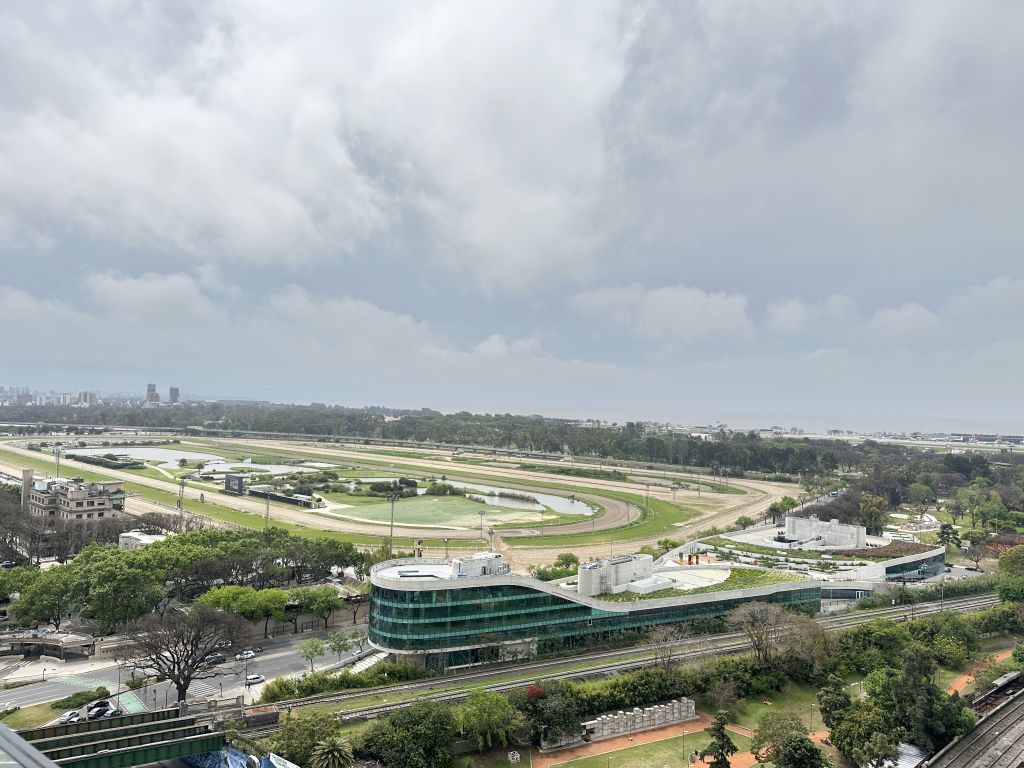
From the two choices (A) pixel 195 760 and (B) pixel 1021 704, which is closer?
(A) pixel 195 760

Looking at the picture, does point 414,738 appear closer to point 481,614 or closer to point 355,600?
point 481,614

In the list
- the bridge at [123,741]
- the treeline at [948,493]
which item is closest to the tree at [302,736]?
the bridge at [123,741]

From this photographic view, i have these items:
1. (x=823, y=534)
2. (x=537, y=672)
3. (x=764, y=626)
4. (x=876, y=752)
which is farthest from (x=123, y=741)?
(x=823, y=534)

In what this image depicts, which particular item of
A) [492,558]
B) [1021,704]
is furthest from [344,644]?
[1021,704]

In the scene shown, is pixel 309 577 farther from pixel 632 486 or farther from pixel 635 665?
pixel 632 486

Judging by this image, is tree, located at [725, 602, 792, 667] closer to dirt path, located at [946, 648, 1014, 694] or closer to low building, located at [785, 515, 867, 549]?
dirt path, located at [946, 648, 1014, 694]

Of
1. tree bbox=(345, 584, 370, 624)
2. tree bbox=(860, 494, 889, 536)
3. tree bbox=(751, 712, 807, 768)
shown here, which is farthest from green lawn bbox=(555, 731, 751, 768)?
tree bbox=(860, 494, 889, 536)
